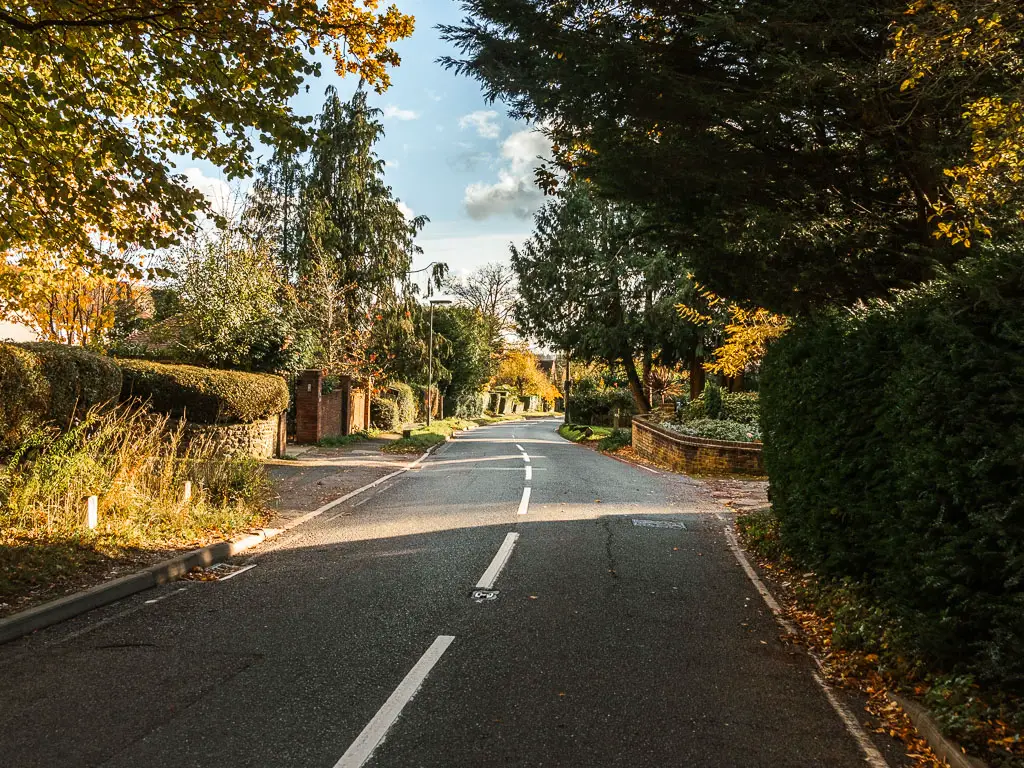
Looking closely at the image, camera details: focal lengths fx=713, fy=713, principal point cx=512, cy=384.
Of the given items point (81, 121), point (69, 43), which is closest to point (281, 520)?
point (81, 121)

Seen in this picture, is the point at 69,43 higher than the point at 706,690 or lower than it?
higher

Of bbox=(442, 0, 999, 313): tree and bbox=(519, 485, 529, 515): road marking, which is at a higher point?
bbox=(442, 0, 999, 313): tree

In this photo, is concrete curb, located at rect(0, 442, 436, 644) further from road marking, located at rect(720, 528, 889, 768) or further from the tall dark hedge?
the tall dark hedge

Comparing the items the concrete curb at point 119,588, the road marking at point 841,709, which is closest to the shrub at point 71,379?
the concrete curb at point 119,588

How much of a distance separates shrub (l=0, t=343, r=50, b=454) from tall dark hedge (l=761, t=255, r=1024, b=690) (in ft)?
32.9

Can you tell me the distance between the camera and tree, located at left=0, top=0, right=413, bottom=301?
7223 millimetres

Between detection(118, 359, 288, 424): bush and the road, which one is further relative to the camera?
detection(118, 359, 288, 424): bush

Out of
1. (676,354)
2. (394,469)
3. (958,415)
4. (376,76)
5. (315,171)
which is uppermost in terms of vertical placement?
(315,171)

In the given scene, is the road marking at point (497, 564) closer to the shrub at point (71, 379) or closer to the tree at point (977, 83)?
the tree at point (977, 83)

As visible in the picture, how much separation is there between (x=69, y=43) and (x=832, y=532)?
9.50 meters

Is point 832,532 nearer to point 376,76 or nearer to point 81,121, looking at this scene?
point 376,76

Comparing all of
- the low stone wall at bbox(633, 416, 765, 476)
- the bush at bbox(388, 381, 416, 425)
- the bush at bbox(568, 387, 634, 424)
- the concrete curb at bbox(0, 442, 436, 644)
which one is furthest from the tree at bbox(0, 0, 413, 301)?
the bush at bbox(568, 387, 634, 424)

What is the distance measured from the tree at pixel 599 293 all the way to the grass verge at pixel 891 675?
22.0 metres

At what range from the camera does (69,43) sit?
779 cm
